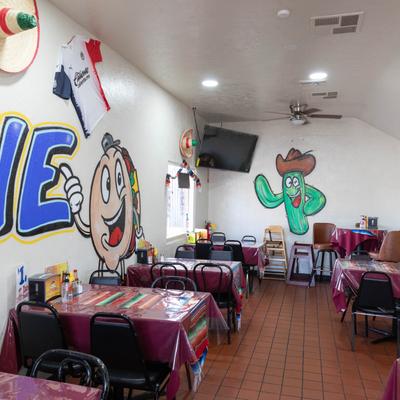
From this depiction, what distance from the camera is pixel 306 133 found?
7086mm

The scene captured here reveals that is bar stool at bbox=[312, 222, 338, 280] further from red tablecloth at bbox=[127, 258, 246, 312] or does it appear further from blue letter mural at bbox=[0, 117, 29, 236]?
blue letter mural at bbox=[0, 117, 29, 236]

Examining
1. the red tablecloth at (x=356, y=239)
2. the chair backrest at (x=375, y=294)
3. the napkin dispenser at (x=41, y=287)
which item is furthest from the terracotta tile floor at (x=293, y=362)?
the red tablecloth at (x=356, y=239)

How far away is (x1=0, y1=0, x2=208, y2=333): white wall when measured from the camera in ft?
9.02

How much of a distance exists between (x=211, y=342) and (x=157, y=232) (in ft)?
5.67

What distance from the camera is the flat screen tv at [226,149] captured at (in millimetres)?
7020

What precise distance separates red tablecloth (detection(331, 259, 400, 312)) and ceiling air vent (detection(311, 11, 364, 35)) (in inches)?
91.9

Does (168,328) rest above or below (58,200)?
below

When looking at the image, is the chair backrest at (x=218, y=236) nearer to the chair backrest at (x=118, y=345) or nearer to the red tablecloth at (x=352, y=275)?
the red tablecloth at (x=352, y=275)

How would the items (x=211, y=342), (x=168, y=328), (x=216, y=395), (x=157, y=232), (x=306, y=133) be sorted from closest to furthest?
1. (x=168, y=328)
2. (x=216, y=395)
3. (x=211, y=342)
4. (x=157, y=232)
5. (x=306, y=133)

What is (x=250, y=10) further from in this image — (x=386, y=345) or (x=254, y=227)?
(x=254, y=227)

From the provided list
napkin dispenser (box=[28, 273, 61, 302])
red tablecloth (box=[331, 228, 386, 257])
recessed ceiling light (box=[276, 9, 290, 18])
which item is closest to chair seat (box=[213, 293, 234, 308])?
napkin dispenser (box=[28, 273, 61, 302])

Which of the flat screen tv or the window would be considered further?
the flat screen tv

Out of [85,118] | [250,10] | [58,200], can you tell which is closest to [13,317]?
[58,200]

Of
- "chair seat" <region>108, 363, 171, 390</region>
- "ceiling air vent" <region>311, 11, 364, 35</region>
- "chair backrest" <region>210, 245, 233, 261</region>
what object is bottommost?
"chair seat" <region>108, 363, 171, 390</region>
